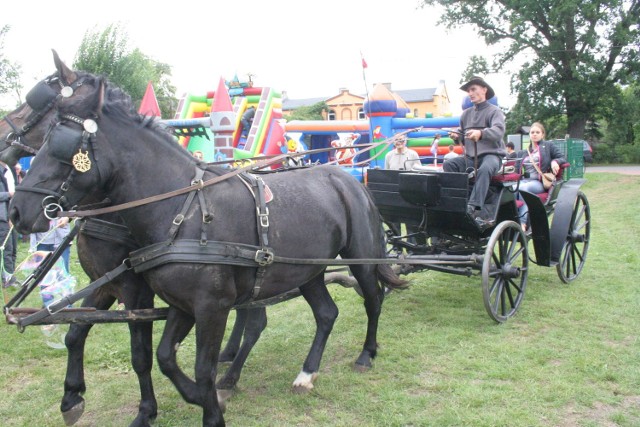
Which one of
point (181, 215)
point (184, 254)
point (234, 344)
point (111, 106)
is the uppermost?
point (111, 106)

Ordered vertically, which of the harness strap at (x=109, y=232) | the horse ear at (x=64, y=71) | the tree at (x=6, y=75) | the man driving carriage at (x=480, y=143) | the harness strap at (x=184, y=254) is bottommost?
the harness strap at (x=184, y=254)

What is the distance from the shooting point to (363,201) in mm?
4422

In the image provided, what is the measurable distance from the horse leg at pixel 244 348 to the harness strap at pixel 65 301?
1.25m

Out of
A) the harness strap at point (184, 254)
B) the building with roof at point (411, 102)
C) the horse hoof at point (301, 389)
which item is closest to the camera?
the harness strap at point (184, 254)

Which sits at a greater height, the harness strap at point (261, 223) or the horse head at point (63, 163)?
the horse head at point (63, 163)

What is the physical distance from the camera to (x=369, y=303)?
4.59m

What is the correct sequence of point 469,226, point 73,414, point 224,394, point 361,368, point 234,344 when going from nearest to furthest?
point 73,414 < point 224,394 < point 361,368 < point 234,344 < point 469,226

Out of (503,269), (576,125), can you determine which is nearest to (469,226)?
(503,269)

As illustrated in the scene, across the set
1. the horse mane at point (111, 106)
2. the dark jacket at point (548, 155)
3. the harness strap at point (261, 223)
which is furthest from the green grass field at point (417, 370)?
the horse mane at point (111, 106)

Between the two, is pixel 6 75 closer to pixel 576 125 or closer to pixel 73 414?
pixel 73 414

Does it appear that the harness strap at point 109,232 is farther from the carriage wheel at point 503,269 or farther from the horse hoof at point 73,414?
the carriage wheel at point 503,269

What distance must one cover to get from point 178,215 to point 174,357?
880 mm

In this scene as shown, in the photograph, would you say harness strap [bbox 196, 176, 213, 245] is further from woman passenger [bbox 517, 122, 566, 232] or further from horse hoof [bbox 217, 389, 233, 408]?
woman passenger [bbox 517, 122, 566, 232]

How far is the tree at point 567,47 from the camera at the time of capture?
26.5 m
